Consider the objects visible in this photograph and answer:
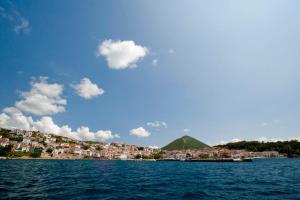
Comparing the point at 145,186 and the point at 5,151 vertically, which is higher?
the point at 145,186

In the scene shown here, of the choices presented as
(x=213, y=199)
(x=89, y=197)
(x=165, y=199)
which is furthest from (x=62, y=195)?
(x=213, y=199)

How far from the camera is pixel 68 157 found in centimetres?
19025

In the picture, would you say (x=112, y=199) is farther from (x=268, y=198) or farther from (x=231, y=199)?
(x=268, y=198)

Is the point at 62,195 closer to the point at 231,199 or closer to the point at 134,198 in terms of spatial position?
the point at 134,198

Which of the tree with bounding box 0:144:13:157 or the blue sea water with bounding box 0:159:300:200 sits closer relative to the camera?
the blue sea water with bounding box 0:159:300:200

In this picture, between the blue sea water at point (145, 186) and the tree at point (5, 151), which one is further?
the tree at point (5, 151)

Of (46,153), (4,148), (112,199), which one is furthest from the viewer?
(46,153)

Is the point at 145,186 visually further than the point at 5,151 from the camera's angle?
No

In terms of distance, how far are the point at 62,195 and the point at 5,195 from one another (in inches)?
179

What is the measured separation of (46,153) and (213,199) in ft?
629

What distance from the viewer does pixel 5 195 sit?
58.5ft

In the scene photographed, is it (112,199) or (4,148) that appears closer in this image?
(112,199)

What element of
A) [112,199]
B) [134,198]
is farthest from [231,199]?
[112,199]

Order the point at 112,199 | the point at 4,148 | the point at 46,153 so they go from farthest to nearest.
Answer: the point at 46,153 < the point at 4,148 < the point at 112,199
